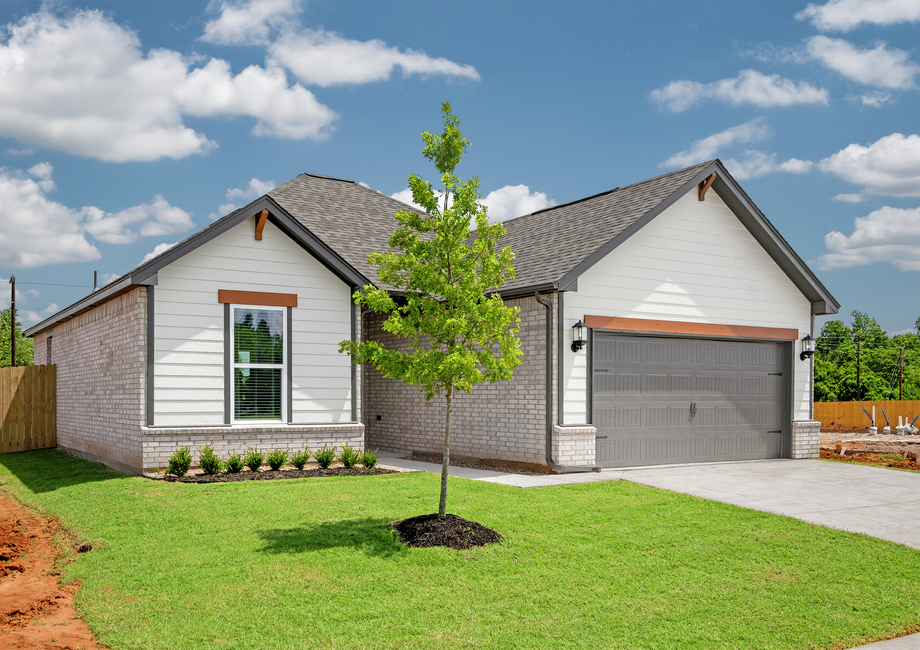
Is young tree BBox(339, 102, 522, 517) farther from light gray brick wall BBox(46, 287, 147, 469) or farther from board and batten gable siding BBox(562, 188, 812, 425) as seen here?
light gray brick wall BBox(46, 287, 147, 469)

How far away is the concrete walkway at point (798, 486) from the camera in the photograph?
927cm

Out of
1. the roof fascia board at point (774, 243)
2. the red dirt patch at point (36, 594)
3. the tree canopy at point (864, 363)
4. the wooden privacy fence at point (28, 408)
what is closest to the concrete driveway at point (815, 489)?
the roof fascia board at point (774, 243)

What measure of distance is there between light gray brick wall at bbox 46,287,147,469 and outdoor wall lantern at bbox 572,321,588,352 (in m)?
7.27

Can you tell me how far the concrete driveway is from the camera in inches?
361

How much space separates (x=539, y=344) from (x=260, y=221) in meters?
5.42

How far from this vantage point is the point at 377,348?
7848mm

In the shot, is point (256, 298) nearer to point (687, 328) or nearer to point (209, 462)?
point (209, 462)

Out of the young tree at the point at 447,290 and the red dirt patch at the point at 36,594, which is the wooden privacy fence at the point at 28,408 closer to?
the red dirt patch at the point at 36,594

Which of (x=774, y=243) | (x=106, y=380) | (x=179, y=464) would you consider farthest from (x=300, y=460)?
(x=774, y=243)

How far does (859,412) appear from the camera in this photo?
36094 mm

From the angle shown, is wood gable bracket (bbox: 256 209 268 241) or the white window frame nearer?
the white window frame

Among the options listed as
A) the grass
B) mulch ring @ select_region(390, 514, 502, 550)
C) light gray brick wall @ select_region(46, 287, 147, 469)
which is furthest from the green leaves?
light gray brick wall @ select_region(46, 287, 147, 469)

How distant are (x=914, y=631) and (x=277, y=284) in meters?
10.6

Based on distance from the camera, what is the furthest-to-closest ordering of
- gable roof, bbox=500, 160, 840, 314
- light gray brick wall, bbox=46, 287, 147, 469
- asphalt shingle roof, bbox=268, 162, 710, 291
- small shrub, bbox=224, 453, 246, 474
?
asphalt shingle roof, bbox=268, 162, 710, 291 → gable roof, bbox=500, 160, 840, 314 → light gray brick wall, bbox=46, 287, 147, 469 → small shrub, bbox=224, 453, 246, 474
